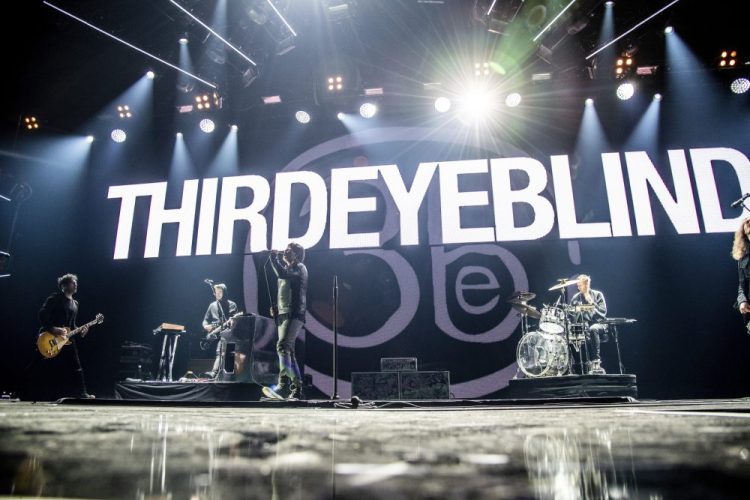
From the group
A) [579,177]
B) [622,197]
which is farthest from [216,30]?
[622,197]

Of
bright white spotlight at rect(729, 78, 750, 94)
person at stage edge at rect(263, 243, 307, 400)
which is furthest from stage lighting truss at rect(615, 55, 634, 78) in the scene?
person at stage edge at rect(263, 243, 307, 400)

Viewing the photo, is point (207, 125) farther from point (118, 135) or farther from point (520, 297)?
point (520, 297)

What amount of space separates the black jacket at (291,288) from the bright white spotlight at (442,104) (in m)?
4.00

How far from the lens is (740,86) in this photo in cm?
652

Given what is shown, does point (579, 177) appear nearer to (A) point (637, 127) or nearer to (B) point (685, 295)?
(A) point (637, 127)

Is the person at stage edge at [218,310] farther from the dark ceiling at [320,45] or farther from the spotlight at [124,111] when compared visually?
the spotlight at [124,111]

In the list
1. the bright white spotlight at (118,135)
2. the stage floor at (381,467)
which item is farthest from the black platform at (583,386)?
the bright white spotlight at (118,135)

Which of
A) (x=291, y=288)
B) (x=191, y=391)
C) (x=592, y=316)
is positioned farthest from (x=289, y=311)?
(x=592, y=316)

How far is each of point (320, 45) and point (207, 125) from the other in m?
2.47

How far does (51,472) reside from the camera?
380mm

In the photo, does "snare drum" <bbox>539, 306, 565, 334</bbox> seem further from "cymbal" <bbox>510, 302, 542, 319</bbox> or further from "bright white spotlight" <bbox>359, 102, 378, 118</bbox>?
"bright white spotlight" <bbox>359, 102, 378, 118</bbox>

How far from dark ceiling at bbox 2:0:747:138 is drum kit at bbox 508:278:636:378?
11.2 ft

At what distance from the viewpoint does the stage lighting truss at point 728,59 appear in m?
6.20

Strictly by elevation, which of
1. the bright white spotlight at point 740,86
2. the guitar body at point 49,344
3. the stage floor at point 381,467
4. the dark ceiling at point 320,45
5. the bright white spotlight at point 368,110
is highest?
the dark ceiling at point 320,45
